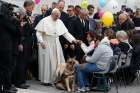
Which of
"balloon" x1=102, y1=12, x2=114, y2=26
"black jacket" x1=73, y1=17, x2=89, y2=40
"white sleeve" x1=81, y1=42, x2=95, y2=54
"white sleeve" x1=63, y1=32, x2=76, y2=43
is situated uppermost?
"balloon" x1=102, y1=12, x2=114, y2=26

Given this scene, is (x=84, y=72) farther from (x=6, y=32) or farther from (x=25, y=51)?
(x=6, y=32)

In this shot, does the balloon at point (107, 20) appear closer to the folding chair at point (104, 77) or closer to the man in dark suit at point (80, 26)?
the man in dark suit at point (80, 26)

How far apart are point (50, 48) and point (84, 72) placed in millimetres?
1156

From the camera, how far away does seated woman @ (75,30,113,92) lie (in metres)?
10.0

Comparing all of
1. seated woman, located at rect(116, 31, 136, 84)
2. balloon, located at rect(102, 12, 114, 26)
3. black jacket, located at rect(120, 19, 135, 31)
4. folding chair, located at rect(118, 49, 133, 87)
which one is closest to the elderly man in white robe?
seated woman, located at rect(116, 31, 136, 84)

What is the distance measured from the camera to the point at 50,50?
10.9 meters

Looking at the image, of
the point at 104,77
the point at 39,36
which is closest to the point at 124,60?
the point at 104,77

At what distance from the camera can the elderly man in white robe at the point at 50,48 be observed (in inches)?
424

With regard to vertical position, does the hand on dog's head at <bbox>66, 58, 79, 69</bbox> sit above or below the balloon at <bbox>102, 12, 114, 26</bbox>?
below

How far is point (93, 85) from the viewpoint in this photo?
35.2 ft

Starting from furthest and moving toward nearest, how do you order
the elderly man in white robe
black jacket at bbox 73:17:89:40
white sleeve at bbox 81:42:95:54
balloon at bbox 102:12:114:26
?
balloon at bbox 102:12:114:26 < black jacket at bbox 73:17:89:40 < the elderly man in white robe < white sleeve at bbox 81:42:95:54

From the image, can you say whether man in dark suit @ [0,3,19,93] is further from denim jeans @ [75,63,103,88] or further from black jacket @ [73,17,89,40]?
black jacket @ [73,17,89,40]

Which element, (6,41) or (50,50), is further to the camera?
(50,50)

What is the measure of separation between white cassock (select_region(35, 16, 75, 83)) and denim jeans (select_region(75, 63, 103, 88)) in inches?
25.0
